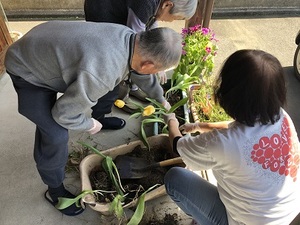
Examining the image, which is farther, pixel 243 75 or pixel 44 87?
pixel 44 87

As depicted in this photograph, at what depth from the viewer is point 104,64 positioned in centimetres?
89

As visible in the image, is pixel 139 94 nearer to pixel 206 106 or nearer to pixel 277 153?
pixel 206 106

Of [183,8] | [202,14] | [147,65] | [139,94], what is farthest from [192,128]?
[202,14]

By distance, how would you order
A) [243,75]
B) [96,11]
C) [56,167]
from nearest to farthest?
[243,75] < [56,167] < [96,11]

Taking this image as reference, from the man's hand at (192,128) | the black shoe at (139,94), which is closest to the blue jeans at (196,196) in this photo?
the man's hand at (192,128)

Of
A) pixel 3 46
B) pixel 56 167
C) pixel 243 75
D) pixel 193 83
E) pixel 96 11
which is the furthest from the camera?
pixel 3 46

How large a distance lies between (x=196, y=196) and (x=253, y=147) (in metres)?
0.37

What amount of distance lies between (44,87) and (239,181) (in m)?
0.77

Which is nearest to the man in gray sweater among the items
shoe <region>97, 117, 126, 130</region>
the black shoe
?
shoe <region>97, 117, 126, 130</region>

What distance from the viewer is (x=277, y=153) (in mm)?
833

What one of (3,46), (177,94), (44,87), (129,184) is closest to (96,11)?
(44,87)

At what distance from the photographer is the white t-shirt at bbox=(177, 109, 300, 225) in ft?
2.71

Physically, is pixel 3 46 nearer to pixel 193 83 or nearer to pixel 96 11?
pixel 96 11

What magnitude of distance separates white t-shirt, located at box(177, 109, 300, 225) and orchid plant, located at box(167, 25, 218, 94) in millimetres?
760
